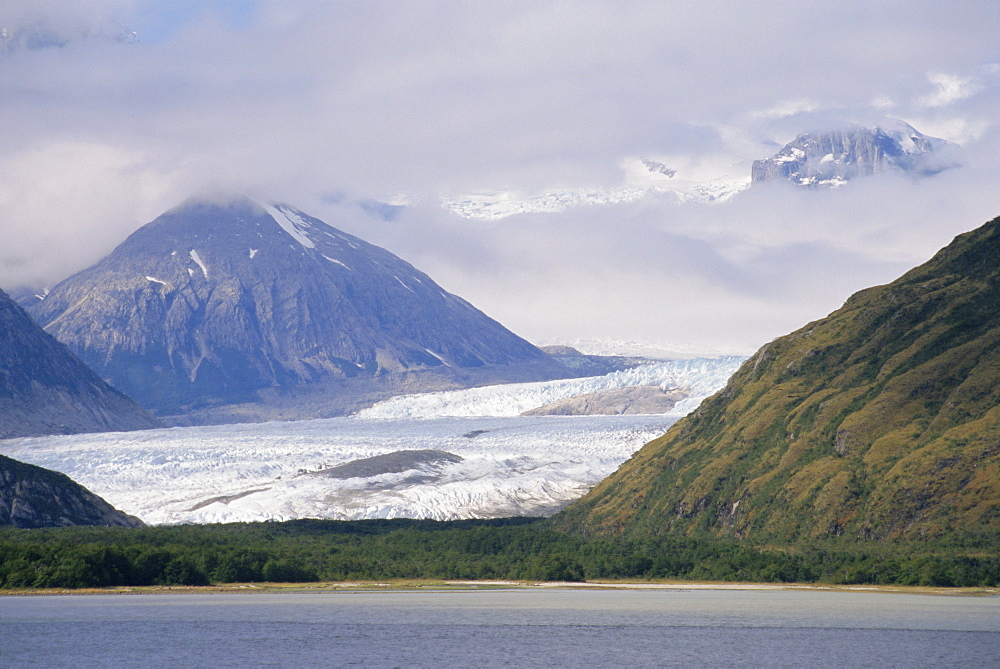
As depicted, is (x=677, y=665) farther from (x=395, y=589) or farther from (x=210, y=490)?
(x=210, y=490)

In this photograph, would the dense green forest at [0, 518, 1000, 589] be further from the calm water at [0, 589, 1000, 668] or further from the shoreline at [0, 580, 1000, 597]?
the calm water at [0, 589, 1000, 668]

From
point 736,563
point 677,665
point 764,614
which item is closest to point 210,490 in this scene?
point 736,563

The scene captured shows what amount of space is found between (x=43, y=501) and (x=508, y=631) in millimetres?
92156

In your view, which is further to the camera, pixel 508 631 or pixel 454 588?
pixel 454 588

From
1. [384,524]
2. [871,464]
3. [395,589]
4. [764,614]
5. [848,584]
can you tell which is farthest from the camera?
[384,524]

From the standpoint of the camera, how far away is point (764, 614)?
75.5 metres

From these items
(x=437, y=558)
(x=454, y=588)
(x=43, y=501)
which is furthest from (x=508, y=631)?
(x=43, y=501)

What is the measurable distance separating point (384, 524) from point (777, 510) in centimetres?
5807

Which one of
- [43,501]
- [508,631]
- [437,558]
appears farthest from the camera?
[43,501]

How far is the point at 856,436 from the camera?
124500 millimetres

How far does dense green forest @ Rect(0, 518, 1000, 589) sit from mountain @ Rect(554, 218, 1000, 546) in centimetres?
545

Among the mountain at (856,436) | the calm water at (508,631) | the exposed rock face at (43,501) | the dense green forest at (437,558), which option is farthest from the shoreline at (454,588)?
the exposed rock face at (43,501)

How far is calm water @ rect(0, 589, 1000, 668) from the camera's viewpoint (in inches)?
2248

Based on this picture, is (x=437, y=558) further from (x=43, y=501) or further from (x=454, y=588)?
(x=43, y=501)
